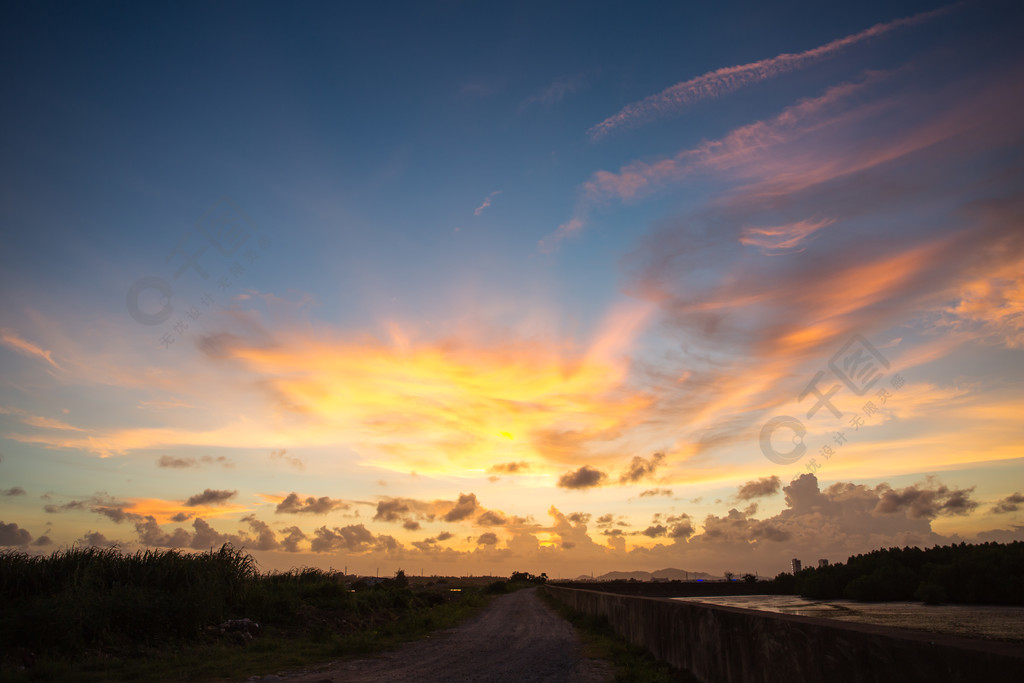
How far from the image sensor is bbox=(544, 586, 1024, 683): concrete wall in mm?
3709

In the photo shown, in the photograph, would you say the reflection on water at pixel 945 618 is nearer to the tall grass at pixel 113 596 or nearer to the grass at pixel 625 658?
the grass at pixel 625 658

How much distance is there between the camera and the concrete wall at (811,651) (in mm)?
3709

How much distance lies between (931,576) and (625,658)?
163ft

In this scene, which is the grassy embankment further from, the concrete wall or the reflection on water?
the reflection on water

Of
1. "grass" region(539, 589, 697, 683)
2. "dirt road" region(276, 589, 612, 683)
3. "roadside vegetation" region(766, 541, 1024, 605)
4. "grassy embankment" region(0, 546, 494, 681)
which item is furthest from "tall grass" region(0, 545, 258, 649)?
"roadside vegetation" region(766, 541, 1024, 605)

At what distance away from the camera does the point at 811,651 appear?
5.67m

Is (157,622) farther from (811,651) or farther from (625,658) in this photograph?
(811,651)

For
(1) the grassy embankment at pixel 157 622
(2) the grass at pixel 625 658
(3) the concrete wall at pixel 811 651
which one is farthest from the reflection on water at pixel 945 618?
(1) the grassy embankment at pixel 157 622

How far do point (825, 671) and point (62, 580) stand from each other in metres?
23.4

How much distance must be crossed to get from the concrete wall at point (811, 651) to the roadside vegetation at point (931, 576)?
154 feet

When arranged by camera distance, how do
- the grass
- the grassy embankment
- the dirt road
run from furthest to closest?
1. the grassy embankment
2. the dirt road
3. the grass

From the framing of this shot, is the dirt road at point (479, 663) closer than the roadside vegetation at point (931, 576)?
Yes

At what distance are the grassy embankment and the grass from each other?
693 cm

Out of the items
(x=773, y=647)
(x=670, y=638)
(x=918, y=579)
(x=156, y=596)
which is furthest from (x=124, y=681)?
(x=918, y=579)
